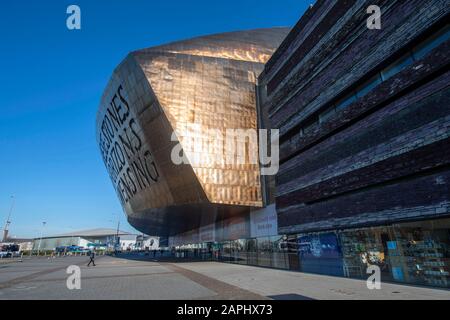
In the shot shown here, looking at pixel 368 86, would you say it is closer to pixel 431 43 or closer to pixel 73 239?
pixel 431 43

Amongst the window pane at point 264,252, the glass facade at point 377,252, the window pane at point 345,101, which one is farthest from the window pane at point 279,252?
the window pane at point 345,101

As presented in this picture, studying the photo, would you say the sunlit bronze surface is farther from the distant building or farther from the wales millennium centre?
the distant building

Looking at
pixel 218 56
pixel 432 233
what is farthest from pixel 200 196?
pixel 432 233

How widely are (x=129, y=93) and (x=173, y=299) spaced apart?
26442mm

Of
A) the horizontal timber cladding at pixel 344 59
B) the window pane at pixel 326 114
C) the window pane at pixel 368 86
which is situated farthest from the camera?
the window pane at pixel 326 114

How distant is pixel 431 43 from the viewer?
45.5 feet

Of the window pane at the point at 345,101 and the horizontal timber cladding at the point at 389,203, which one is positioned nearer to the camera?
the horizontal timber cladding at the point at 389,203

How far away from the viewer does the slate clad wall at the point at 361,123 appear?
13.1 meters

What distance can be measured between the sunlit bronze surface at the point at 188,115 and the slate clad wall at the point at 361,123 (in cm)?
549

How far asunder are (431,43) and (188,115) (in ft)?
69.7

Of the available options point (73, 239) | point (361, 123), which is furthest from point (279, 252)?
point (73, 239)

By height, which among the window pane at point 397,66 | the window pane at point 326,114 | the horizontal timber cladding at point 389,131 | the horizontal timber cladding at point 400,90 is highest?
the window pane at point 397,66

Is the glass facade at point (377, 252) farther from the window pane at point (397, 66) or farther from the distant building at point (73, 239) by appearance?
the distant building at point (73, 239)
